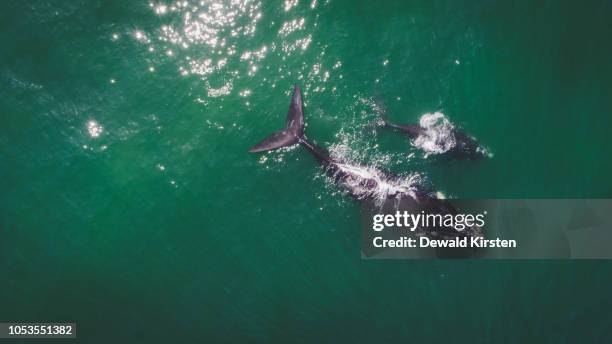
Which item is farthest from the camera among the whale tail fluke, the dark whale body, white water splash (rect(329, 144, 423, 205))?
the dark whale body

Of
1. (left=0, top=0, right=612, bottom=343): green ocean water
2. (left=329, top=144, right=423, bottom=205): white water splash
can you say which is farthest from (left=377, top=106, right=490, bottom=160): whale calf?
(left=329, top=144, right=423, bottom=205): white water splash

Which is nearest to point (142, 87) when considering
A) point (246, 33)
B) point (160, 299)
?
point (246, 33)

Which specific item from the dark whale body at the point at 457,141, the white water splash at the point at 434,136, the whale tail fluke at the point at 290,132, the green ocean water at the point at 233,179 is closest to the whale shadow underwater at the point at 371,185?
the whale tail fluke at the point at 290,132

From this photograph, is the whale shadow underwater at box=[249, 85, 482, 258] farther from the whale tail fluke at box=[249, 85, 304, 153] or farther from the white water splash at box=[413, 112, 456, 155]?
the white water splash at box=[413, 112, 456, 155]

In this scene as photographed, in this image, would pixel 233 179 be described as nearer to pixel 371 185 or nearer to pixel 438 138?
pixel 371 185

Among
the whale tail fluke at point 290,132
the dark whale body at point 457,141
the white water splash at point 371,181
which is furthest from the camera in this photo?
the dark whale body at point 457,141

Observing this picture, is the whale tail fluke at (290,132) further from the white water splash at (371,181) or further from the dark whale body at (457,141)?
the dark whale body at (457,141)

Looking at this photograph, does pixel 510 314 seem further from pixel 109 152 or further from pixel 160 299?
pixel 109 152
